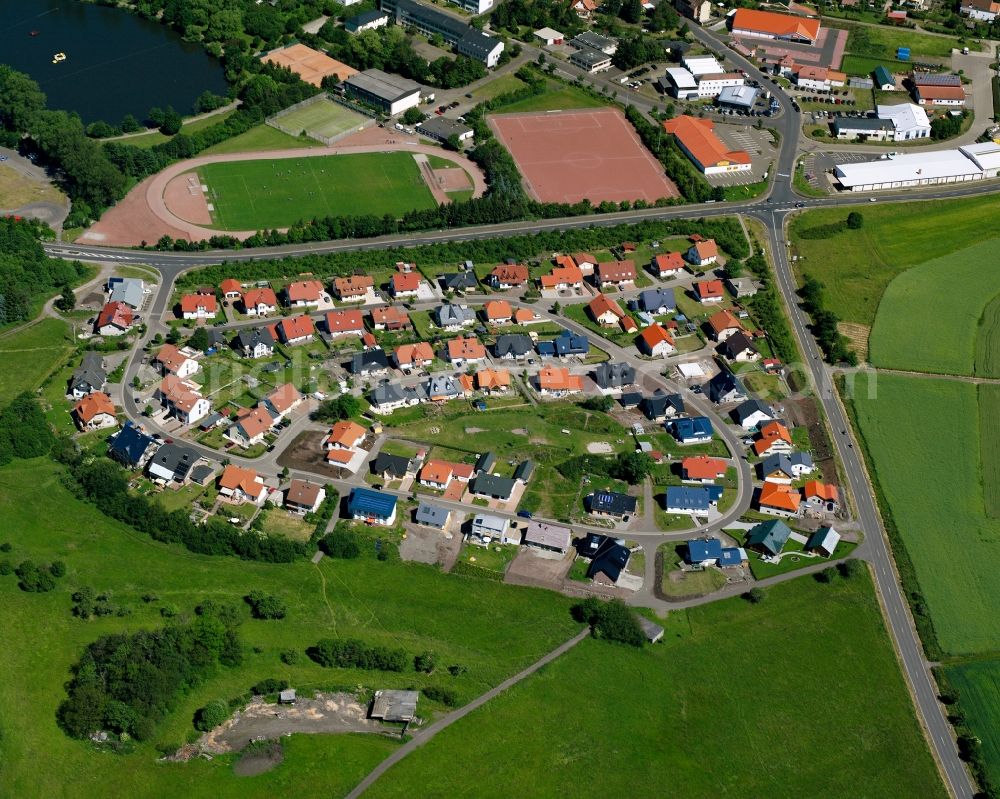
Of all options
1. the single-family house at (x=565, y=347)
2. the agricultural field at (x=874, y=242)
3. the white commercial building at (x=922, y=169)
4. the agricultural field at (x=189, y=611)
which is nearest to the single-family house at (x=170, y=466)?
the agricultural field at (x=189, y=611)

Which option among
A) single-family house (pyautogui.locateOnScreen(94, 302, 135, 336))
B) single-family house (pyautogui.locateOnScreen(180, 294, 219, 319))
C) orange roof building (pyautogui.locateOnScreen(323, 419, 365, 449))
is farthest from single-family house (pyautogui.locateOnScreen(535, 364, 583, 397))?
single-family house (pyautogui.locateOnScreen(94, 302, 135, 336))

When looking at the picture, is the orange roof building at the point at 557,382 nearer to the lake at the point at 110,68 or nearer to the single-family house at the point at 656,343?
the single-family house at the point at 656,343

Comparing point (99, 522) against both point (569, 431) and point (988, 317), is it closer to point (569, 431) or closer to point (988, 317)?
point (569, 431)

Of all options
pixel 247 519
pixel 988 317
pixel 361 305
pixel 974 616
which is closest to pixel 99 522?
pixel 247 519

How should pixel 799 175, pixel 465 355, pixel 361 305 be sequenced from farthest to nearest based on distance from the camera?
1. pixel 799 175
2. pixel 361 305
3. pixel 465 355

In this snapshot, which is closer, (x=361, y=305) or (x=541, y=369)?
(x=541, y=369)

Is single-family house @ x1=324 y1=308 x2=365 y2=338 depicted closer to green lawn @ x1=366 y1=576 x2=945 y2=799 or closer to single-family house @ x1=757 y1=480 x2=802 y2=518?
single-family house @ x1=757 y1=480 x2=802 y2=518
